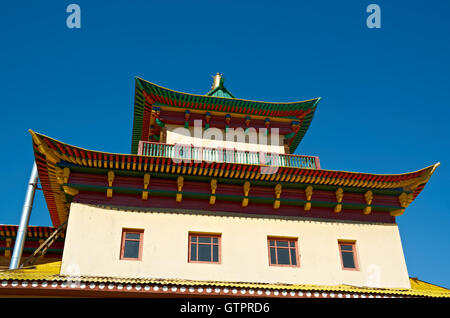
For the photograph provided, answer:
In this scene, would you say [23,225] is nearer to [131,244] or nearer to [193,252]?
[131,244]

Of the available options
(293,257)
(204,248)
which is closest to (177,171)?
(204,248)

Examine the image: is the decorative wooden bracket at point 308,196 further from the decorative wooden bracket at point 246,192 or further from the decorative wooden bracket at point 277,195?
the decorative wooden bracket at point 246,192

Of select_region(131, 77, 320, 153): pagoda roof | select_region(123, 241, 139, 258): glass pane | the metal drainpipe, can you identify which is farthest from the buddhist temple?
select_region(131, 77, 320, 153): pagoda roof

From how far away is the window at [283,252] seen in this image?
15137 millimetres

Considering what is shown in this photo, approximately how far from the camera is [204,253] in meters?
14.8

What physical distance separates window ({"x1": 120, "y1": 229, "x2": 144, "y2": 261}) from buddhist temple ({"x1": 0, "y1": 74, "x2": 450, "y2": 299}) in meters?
0.03

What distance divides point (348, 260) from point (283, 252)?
257 cm

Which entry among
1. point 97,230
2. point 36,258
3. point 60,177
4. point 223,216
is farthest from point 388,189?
point 36,258

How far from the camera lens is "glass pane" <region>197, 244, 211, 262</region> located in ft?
48.1

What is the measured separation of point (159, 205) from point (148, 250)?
5.77ft

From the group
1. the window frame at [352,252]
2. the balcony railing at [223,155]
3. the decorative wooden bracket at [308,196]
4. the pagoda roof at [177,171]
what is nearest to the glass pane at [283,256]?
the decorative wooden bracket at [308,196]
